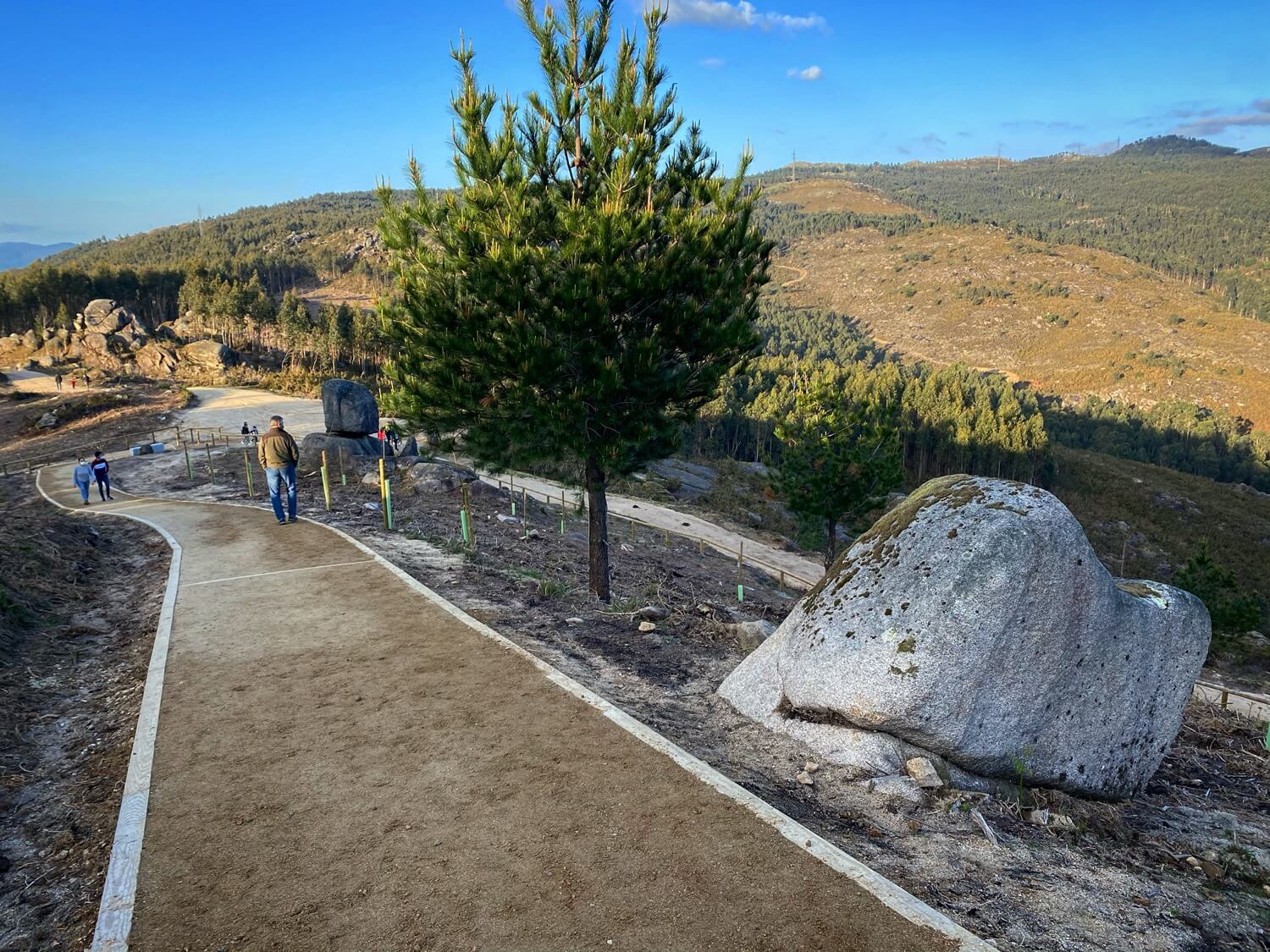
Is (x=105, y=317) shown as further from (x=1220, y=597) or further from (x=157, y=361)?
(x=1220, y=597)

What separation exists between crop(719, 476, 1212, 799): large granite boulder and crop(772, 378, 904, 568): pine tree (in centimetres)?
2231

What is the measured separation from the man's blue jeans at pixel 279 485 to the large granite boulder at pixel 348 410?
1303 cm

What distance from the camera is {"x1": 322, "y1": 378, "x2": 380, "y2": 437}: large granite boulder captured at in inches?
1081

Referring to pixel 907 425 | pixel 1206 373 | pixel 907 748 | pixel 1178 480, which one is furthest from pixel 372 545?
pixel 1206 373

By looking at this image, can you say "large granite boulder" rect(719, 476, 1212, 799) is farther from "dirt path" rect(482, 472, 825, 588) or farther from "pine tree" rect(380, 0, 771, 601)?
"dirt path" rect(482, 472, 825, 588)

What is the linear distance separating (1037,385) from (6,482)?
188m

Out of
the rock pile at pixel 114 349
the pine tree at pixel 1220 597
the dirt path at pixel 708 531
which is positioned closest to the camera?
the pine tree at pixel 1220 597

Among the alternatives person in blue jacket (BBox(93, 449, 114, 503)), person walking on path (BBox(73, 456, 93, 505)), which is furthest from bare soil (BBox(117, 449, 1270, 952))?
person walking on path (BBox(73, 456, 93, 505))

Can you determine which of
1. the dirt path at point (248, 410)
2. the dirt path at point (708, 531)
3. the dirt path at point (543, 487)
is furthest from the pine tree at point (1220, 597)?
the dirt path at point (248, 410)

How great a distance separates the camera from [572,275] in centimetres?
1009

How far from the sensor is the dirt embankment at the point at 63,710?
422cm

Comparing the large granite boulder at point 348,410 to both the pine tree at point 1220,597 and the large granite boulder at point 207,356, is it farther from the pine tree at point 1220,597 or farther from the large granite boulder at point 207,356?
the large granite boulder at point 207,356

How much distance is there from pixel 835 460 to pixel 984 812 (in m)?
24.5

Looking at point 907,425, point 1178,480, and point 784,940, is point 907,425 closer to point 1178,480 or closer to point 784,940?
point 1178,480
